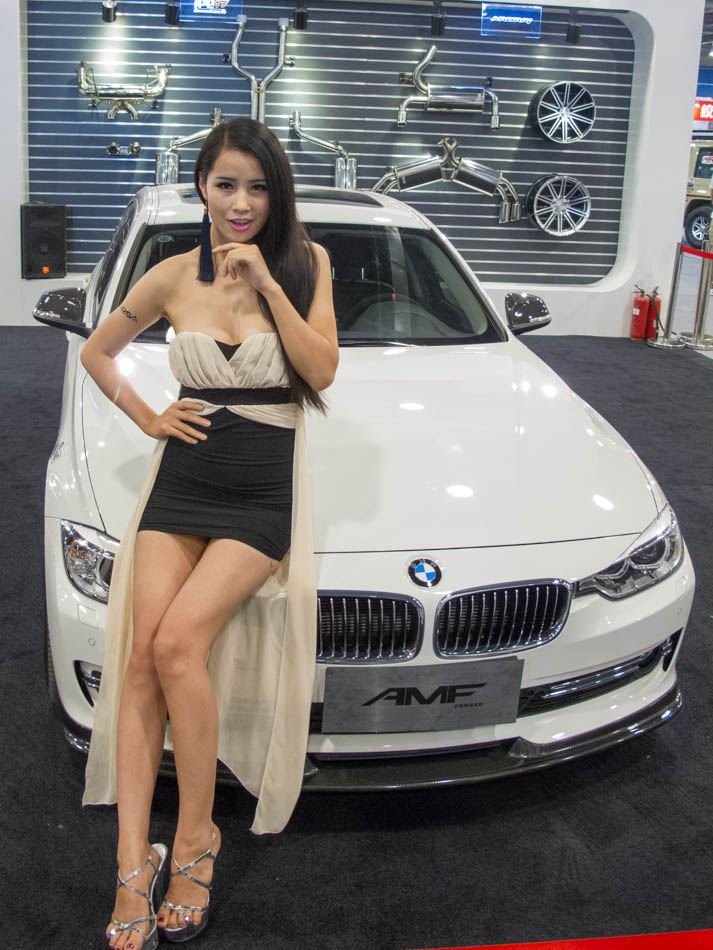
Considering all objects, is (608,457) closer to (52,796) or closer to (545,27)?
(52,796)

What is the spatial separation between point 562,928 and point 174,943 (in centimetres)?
74

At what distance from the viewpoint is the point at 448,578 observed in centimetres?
190

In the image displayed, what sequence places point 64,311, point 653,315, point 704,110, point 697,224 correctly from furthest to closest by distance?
point 704,110 < point 697,224 < point 653,315 < point 64,311

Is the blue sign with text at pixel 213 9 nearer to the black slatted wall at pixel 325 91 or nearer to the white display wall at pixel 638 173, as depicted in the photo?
the black slatted wall at pixel 325 91

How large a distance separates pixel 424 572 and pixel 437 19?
279 inches

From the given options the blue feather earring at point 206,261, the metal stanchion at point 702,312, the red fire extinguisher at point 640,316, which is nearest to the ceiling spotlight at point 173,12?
the red fire extinguisher at point 640,316

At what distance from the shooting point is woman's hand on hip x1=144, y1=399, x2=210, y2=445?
1955 mm

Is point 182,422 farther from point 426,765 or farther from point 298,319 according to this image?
point 426,765

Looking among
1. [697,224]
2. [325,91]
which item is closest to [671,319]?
[325,91]

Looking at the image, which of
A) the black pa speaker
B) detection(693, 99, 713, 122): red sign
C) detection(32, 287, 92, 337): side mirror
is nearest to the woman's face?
detection(32, 287, 92, 337): side mirror

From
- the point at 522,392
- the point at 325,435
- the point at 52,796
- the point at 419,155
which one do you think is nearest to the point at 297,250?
the point at 325,435

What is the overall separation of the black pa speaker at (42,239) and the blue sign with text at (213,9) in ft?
Answer: 6.13

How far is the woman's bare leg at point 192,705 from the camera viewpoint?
1745 millimetres

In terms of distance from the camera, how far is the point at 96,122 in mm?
7898
